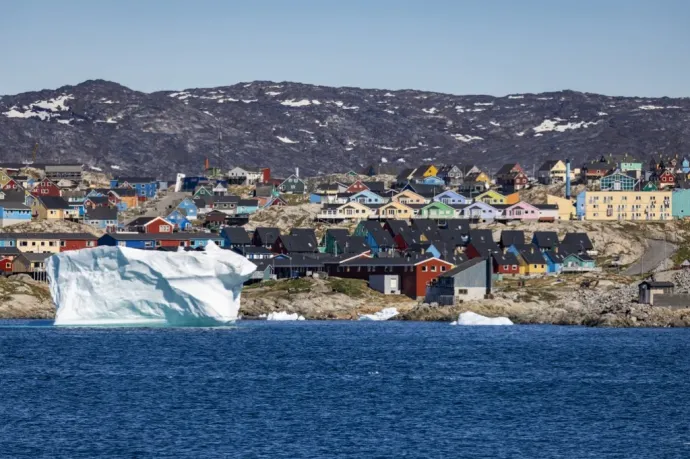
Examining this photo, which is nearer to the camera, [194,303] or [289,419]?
[289,419]

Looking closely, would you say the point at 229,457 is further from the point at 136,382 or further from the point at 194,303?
the point at 194,303

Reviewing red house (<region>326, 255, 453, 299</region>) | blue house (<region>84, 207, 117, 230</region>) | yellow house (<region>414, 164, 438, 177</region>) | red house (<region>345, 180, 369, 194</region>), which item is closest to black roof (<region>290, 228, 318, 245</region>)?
red house (<region>326, 255, 453, 299</region>)

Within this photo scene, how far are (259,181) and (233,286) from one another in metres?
104

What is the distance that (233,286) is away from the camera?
79.6 metres

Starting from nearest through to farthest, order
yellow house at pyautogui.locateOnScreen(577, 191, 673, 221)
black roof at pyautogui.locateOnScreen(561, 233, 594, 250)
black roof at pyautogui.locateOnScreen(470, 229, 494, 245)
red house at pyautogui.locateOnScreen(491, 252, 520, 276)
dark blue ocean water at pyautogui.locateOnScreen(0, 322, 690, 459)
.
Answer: dark blue ocean water at pyautogui.locateOnScreen(0, 322, 690, 459)
red house at pyautogui.locateOnScreen(491, 252, 520, 276)
black roof at pyautogui.locateOnScreen(561, 233, 594, 250)
black roof at pyautogui.locateOnScreen(470, 229, 494, 245)
yellow house at pyautogui.locateOnScreen(577, 191, 673, 221)

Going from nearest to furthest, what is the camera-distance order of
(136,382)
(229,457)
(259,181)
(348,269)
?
(229,457) < (136,382) < (348,269) < (259,181)

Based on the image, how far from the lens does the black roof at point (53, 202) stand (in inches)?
5487

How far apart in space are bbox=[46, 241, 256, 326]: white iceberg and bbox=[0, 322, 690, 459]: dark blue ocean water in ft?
4.71

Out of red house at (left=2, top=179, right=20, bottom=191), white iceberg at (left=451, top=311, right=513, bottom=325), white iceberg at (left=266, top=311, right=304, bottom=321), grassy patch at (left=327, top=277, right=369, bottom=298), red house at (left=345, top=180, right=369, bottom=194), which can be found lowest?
white iceberg at (left=266, top=311, right=304, bottom=321)

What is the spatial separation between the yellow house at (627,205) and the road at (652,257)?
13710 mm

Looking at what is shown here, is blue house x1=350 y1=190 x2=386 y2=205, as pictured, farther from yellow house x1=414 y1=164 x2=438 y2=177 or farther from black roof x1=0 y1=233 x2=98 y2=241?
black roof x1=0 y1=233 x2=98 y2=241

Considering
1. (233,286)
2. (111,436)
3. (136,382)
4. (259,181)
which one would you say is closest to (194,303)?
(233,286)

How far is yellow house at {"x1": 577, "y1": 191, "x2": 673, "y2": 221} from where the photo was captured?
5674 inches

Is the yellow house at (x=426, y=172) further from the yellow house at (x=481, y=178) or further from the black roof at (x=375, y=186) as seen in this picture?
the black roof at (x=375, y=186)
